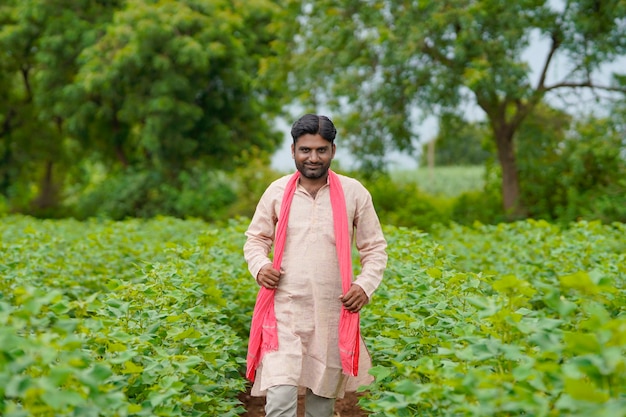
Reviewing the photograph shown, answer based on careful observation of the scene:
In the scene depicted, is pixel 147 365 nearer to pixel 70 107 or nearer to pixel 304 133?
pixel 304 133

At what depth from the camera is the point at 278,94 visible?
23172mm

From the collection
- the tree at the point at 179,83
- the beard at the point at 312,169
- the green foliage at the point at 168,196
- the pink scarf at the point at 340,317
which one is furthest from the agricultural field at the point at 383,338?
the green foliage at the point at 168,196

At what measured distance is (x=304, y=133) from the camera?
12.5 ft

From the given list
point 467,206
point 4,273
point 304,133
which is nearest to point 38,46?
point 467,206

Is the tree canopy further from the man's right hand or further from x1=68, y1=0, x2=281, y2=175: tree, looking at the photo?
the man's right hand

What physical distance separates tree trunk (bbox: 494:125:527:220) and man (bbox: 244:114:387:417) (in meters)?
13.6

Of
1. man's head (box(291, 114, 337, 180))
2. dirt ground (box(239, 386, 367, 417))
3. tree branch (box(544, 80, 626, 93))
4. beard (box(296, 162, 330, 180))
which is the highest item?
tree branch (box(544, 80, 626, 93))

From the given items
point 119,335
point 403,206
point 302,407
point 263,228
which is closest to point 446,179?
point 403,206

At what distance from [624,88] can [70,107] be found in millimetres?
14407

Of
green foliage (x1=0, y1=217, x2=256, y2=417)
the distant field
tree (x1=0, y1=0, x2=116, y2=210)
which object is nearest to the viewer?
green foliage (x1=0, y1=217, x2=256, y2=417)

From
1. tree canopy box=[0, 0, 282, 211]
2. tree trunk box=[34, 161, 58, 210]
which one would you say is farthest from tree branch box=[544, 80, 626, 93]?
tree trunk box=[34, 161, 58, 210]

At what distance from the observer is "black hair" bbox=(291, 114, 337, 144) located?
149 inches

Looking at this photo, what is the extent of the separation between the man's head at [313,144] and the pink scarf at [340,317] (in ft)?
0.40

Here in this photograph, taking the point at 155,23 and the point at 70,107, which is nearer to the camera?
the point at 155,23
